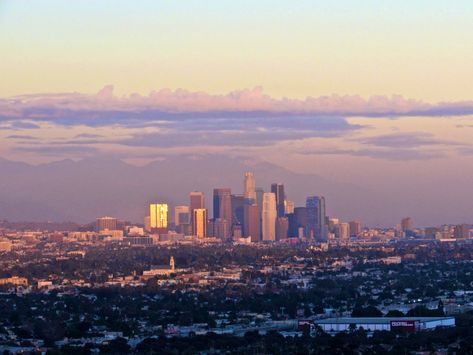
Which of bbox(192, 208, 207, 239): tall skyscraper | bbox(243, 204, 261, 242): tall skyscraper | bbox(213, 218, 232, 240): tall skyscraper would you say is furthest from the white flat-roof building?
bbox(192, 208, 207, 239): tall skyscraper

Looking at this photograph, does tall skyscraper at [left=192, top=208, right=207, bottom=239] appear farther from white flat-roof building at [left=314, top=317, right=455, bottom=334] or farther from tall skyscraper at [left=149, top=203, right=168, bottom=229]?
white flat-roof building at [left=314, top=317, right=455, bottom=334]

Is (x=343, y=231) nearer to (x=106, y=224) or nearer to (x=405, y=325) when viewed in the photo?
(x=106, y=224)

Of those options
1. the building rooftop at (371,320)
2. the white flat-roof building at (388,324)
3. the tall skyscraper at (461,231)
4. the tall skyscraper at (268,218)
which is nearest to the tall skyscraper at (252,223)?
the tall skyscraper at (268,218)

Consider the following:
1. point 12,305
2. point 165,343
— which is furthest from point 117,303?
point 165,343

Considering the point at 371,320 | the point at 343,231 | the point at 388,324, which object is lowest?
the point at 343,231

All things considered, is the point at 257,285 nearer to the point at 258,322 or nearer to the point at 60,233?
the point at 258,322

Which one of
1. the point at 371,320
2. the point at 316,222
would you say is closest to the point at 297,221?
the point at 316,222
